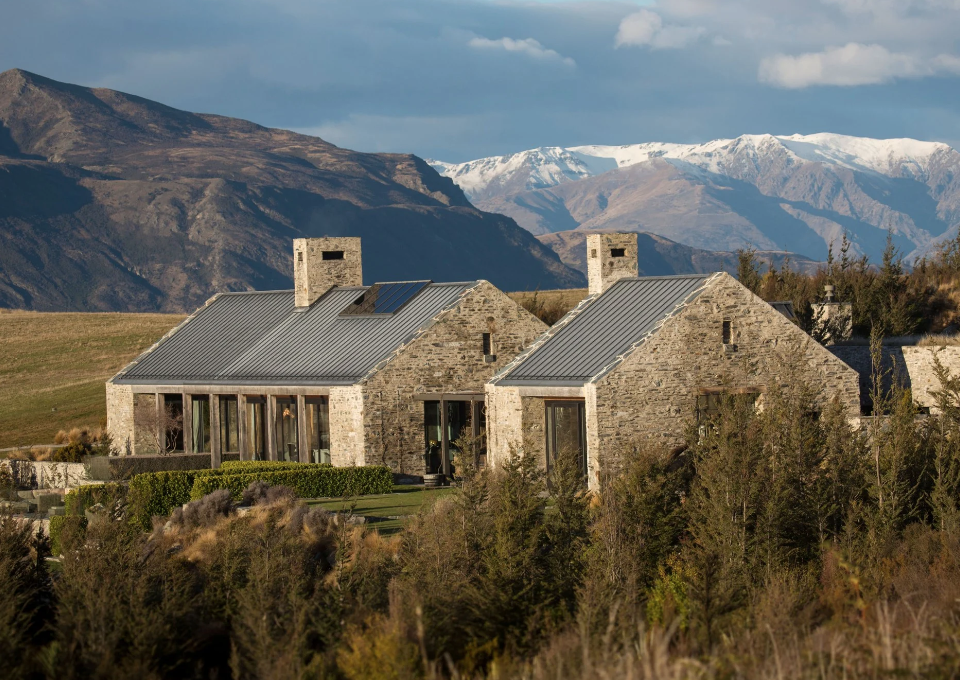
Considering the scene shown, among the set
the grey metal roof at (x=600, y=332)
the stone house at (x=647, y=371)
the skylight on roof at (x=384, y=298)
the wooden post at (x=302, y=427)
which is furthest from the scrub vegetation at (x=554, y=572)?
the skylight on roof at (x=384, y=298)

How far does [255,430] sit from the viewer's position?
3816 cm

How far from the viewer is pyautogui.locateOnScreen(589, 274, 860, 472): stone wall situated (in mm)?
29656

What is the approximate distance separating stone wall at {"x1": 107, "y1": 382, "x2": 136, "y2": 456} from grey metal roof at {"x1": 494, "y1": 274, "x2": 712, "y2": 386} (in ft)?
44.5

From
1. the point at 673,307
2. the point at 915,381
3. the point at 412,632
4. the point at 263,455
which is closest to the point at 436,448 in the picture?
the point at 263,455

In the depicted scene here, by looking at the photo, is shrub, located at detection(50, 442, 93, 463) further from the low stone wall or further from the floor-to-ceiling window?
the floor-to-ceiling window

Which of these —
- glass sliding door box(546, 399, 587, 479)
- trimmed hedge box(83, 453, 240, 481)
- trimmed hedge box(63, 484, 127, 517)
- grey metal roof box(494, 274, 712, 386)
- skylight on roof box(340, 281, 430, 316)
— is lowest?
trimmed hedge box(63, 484, 127, 517)

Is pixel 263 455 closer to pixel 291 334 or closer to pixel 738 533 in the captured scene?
pixel 291 334

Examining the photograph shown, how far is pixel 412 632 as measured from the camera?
18.6 meters

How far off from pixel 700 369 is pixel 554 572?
974 cm

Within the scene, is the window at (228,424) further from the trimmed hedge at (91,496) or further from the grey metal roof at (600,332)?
the grey metal roof at (600,332)

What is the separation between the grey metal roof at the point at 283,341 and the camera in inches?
1446

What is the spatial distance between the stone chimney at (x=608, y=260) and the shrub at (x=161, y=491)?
11.3 meters

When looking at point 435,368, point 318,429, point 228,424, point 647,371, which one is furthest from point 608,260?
point 228,424

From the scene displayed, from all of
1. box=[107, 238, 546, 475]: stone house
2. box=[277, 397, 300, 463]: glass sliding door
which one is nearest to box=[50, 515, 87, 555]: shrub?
box=[107, 238, 546, 475]: stone house
